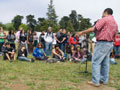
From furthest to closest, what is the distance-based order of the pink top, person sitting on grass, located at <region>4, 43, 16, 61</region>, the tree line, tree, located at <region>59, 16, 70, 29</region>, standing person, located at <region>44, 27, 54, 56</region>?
tree, located at <region>59, 16, 70, 29</region>
the tree line
standing person, located at <region>44, 27, 54, 56</region>
person sitting on grass, located at <region>4, 43, 16, 61</region>
the pink top

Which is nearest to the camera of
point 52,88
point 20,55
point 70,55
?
point 52,88

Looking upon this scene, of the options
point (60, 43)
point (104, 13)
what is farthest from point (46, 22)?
point (104, 13)

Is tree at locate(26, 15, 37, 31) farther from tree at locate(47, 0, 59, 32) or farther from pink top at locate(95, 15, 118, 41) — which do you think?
pink top at locate(95, 15, 118, 41)

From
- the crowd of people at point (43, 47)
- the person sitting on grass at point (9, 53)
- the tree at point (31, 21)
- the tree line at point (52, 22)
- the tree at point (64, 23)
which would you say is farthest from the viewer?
the tree at point (31, 21)

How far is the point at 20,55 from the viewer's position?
26.9 feet

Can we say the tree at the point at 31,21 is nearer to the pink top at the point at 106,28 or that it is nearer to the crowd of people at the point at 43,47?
the crowd of people at the point at 43,47

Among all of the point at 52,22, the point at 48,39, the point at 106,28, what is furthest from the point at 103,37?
the point at 52,22

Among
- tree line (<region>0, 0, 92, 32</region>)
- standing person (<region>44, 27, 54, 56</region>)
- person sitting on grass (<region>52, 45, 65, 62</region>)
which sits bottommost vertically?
person sitting on grass (<region>52, 45, 65, 62</region>)

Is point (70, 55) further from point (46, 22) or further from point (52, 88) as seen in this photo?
point (46, 22)

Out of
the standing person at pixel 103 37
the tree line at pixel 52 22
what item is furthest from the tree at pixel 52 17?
the standing person at pixel 103 37

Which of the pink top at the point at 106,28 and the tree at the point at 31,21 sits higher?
the tree at the point at 31,21

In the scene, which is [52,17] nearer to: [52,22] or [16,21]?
[52,22]

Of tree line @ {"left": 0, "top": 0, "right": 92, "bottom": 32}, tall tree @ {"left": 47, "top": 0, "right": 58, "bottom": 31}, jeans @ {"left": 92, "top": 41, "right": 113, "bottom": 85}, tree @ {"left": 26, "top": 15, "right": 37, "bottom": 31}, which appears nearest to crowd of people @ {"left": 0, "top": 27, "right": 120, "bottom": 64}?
jeans @ {"left": 92, "top": 41, "right": 113, "bottom": 85}

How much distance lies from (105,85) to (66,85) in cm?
105
